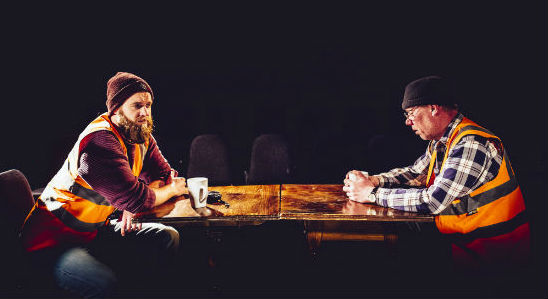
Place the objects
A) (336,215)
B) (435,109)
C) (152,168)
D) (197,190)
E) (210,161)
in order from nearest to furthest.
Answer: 1. (336,215)
2. (197,190)
3. (435,109)
4. (152,168)
5. (210,161)

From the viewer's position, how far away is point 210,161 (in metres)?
3.49

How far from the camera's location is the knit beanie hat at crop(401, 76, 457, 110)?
191 centimetres

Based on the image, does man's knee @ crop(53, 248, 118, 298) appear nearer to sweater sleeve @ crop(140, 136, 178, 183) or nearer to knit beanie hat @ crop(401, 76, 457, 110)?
sweater sleeve @ crop(140, 136, 178, 183)

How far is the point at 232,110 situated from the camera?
450cm

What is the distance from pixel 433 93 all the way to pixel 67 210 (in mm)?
2226

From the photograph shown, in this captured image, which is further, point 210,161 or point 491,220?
point 210,161

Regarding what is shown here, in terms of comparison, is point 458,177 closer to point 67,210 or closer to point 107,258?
point 107,258

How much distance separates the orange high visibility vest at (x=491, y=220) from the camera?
5.48ft

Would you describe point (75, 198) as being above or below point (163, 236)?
above

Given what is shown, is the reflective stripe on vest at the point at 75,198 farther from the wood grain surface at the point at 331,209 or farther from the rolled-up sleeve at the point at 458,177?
the rolled-up sleeve at the point at 458,177

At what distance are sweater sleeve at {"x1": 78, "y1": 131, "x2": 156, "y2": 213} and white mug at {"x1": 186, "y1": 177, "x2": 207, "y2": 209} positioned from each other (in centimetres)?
25

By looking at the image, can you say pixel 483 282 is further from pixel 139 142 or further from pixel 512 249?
pixel 139 142

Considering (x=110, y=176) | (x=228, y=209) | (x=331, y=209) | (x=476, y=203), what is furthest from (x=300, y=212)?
(x=110, y=176)

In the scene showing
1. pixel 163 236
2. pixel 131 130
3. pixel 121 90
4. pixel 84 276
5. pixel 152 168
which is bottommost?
pixel 84 276
